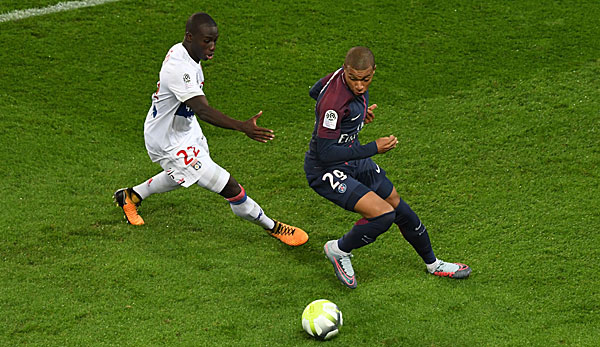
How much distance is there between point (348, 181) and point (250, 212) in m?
1.12

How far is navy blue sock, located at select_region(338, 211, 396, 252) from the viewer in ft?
19.7

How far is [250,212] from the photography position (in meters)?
6.82

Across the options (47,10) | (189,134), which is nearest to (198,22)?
(189,134)

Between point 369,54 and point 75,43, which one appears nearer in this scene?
point 369,54

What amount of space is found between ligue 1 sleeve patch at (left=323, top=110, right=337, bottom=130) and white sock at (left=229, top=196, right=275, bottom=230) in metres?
1.33

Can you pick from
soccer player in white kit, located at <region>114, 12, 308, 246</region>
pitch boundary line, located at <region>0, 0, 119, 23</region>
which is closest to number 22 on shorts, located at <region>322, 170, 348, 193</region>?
soccer player in white kit, located at <region>114, 12, 308, 246</region>

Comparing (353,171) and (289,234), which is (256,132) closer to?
(353,171)

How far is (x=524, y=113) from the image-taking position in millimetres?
8898

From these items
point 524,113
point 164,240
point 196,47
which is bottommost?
point 164,240

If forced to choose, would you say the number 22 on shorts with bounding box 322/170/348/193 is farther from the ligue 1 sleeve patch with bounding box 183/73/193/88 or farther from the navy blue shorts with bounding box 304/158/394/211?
the ligue 1 sleeve patch with bounding box 183/73/193/88

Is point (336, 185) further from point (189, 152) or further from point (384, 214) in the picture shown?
point (189, 152)

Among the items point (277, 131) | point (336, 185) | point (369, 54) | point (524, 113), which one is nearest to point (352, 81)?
point (369, 54)

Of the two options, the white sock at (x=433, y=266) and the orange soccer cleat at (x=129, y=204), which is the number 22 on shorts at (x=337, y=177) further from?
the orange soccer cleat at (x=129, y=204)

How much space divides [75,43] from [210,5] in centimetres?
198
